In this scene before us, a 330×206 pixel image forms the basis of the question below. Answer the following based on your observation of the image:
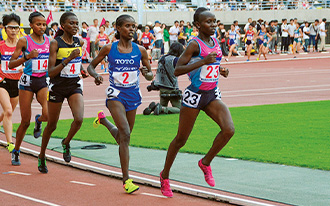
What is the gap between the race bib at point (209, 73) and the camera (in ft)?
24.6

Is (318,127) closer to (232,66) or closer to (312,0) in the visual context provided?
(232,66)

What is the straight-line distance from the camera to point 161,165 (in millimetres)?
9570

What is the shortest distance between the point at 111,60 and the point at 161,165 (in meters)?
2.14

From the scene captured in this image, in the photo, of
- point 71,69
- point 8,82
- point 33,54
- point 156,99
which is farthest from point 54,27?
point 71,69

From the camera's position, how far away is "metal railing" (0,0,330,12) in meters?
44.5

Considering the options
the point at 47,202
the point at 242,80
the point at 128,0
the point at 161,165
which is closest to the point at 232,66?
the point at 242,80

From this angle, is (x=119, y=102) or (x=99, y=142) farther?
(x=99, y=142)

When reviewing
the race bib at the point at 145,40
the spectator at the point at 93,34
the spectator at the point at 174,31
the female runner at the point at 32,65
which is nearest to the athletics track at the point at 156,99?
the female runner at the point at 32,65

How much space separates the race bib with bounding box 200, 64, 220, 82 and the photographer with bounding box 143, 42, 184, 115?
7405 mm

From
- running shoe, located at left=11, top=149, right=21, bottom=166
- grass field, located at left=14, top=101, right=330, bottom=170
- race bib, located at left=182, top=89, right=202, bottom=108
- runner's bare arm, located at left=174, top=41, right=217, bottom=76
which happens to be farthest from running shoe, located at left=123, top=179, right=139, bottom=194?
running shoe, located at left=11, top=149, right=21, bottom=166

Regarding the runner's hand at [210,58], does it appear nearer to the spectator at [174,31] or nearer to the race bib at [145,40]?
the race bib at [145,40]

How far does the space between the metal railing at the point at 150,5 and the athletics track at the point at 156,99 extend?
15176 millimetres

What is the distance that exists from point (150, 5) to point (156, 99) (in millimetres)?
32229

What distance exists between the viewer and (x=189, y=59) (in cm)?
744
